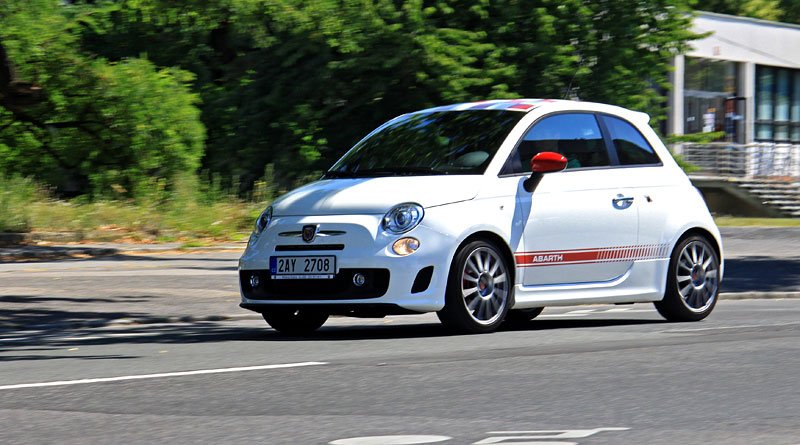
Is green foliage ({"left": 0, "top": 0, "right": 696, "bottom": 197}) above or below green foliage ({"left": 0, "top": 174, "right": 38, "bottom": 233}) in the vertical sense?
above

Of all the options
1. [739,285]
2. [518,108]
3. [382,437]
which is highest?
[518,108]

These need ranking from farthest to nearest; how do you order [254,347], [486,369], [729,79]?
1. [729,79]
2. [254,347]
3. [486,369]

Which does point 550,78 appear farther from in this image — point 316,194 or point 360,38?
point 316,194

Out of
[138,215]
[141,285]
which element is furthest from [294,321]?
[138,215]

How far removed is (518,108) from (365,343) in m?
2.33

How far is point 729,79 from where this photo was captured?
53.4 meters

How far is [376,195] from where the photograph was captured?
33.3ft

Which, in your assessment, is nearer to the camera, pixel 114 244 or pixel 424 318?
pixel 424 318

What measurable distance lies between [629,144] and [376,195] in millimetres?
2535

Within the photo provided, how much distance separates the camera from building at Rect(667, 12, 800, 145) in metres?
51.0

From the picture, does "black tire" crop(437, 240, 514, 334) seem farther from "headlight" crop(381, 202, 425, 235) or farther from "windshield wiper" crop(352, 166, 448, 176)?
"windshield wiper" crop(352, 166, 448, 176)

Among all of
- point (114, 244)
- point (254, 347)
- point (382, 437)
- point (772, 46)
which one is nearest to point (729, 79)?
point (772, 46)

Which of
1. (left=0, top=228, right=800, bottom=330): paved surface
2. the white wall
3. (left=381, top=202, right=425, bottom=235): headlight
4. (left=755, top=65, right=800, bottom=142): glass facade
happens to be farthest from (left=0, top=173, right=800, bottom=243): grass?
(left=755, top=65, right=800, bottom=142): glass facade

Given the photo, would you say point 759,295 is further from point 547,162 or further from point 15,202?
point 15,202
